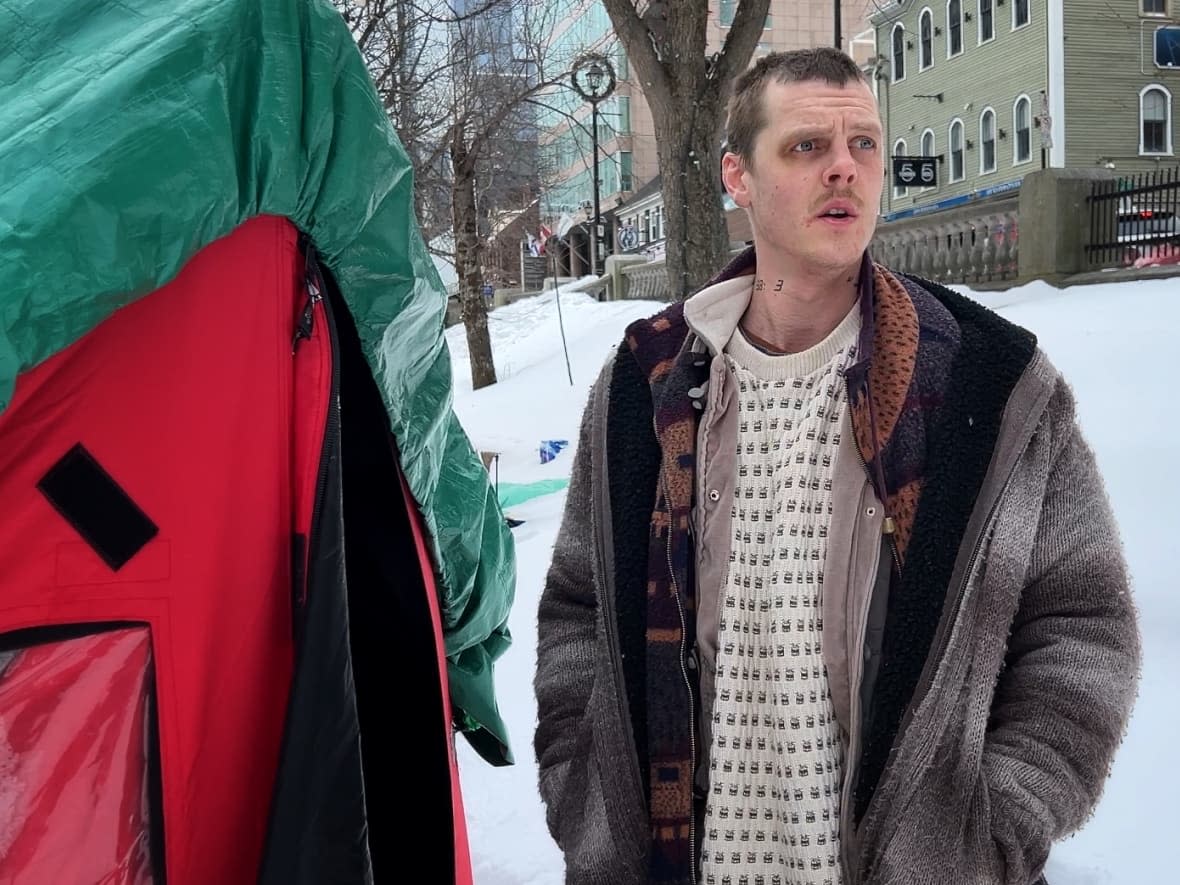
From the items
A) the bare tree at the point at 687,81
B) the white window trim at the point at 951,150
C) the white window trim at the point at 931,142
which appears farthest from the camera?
the white window trim at the point at 931,142

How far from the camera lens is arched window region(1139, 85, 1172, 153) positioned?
27953 mm

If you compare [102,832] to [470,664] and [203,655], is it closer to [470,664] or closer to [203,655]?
[203,655]

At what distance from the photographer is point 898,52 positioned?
113 ft

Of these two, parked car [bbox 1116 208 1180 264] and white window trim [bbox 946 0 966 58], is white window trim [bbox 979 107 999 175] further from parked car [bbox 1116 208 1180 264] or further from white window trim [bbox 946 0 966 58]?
parked car [bbox 1116 208 1180 264]

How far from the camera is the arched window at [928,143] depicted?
3297 centimetres

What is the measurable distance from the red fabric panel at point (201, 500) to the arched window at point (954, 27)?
33663 millimetres

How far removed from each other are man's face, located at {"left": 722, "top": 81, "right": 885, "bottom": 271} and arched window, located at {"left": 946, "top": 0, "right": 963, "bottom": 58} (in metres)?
32.7

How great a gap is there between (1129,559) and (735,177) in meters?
4.06

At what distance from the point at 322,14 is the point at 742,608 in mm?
1156

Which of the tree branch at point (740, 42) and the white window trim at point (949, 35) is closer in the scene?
the tree branch at point (740, 42)

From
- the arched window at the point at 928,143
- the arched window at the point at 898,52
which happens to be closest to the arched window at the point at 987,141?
the arched window at the point at 928,143

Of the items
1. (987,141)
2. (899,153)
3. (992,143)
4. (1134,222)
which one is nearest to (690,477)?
(1134,222)

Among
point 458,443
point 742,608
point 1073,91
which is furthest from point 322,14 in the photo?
point 1073,91

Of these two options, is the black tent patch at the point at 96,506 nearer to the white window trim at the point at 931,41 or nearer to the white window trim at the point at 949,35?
→ the white window trim at the point at 949,35
